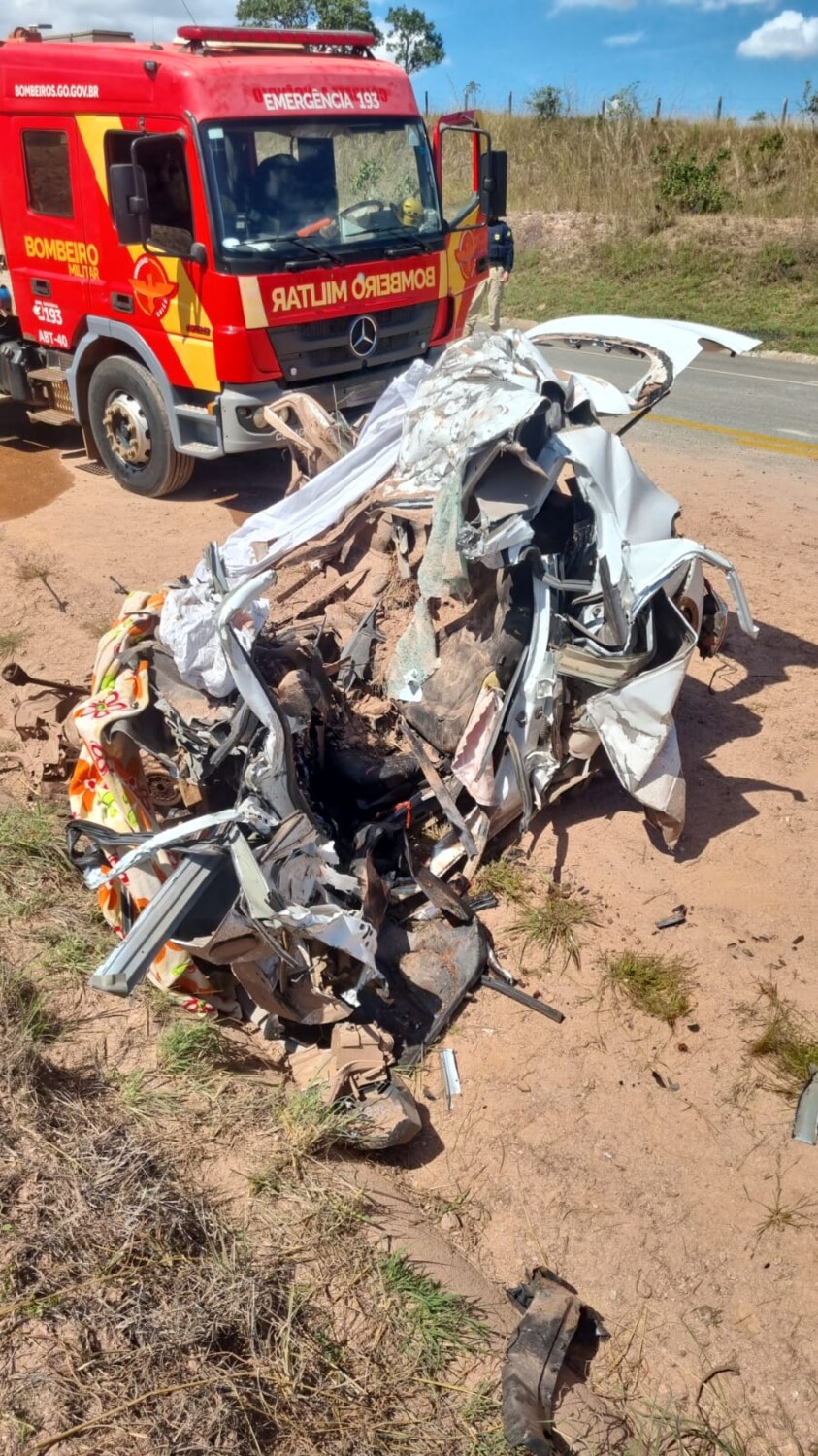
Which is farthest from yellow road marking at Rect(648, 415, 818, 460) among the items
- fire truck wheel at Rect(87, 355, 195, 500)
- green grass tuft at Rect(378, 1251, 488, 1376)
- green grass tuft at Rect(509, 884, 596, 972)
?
green grass tuft at Rect(378, 1251, 488, 1376)

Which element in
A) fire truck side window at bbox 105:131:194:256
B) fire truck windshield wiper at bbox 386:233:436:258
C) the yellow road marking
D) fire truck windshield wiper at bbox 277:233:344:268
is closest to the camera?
fire truck side window at bbox 105:131:194:256

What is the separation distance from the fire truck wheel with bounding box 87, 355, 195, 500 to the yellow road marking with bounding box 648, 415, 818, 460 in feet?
17.1

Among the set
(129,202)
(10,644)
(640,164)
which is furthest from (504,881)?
(640,164)

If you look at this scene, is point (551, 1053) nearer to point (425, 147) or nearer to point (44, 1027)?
point (44, 1027)

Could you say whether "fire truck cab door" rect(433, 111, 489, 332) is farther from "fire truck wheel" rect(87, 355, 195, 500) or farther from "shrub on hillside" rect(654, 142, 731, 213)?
"shrub on hillside" rect(654, 142, 731, 213)

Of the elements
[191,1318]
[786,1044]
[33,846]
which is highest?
[33,846]

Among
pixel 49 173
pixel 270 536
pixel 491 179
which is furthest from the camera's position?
pixel 491 179

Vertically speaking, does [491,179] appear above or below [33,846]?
above

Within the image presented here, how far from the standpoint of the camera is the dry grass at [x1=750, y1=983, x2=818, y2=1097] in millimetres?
3520

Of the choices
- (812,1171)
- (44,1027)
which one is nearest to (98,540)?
(44,1027)

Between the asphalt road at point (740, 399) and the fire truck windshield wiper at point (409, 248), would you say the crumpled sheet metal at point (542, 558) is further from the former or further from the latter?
the asphalt road at point (740, 399)

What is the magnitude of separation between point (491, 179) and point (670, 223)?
12802 mm

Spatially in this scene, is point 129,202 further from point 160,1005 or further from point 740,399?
point 740,399

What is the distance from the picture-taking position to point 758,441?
1006cm
